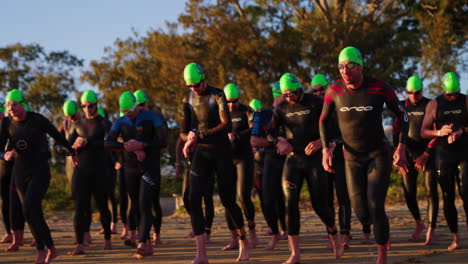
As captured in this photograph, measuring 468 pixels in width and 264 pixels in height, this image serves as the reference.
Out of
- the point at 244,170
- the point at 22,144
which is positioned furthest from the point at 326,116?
the point at 22,144

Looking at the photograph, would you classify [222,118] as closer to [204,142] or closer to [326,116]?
[204,142]

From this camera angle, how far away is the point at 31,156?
8.47 m

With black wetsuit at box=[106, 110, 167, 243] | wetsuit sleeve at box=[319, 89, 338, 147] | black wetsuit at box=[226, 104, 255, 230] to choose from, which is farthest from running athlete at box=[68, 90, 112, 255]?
wetsuit sleeve at box=[319, 89, 338, 147]

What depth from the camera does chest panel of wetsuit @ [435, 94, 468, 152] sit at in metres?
8.73

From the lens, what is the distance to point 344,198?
9.58 meters

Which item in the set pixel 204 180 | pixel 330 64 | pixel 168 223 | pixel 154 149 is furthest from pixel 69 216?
pixel 204 180

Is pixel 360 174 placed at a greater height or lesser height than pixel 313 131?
lesser

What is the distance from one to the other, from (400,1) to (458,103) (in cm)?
1875

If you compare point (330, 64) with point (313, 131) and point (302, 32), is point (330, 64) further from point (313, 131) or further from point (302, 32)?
point (313, 131)

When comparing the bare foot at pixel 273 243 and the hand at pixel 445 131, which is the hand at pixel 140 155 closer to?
the bare foot at pixel 273 243

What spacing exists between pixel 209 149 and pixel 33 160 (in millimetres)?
2472

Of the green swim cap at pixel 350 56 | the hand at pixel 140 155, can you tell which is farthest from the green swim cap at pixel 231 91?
the green swim cap at pixel 350 56

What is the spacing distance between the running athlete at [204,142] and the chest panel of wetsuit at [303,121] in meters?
0.84

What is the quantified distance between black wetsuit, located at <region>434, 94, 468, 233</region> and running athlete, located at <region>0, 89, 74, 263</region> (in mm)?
5336
